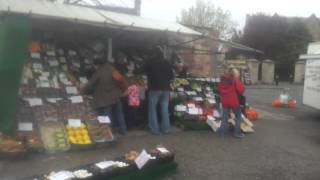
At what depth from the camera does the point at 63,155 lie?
8609 mm

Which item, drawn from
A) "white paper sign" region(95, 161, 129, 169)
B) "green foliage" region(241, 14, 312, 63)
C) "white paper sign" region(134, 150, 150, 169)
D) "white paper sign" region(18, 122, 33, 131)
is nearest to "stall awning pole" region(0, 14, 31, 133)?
"white paper sign" region(18, 122, 33, 131)

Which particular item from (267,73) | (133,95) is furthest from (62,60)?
(267,73)

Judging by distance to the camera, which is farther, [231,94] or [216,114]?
[216,114]

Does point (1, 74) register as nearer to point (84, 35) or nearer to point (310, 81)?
point (84, 35)

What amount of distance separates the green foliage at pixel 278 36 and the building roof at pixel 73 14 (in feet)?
124

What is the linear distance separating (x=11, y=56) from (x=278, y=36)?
43681 millimetres

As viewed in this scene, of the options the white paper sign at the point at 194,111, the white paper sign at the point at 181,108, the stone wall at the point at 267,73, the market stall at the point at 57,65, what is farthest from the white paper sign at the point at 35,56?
the stone wall at the point at 267,73

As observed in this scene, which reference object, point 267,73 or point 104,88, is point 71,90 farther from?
point 267,73

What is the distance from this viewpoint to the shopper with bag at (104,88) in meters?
10.2

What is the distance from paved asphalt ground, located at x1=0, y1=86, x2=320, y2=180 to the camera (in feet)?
25.6

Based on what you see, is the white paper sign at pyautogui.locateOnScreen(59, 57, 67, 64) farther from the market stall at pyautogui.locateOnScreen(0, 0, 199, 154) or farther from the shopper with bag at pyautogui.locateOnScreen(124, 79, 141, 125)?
the shopper with bag at pyautogui.locateOnScreen(124, 79, 141, 125)

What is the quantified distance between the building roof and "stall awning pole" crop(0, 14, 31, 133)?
A: 2.82 feet

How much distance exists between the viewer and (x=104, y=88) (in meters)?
10.2

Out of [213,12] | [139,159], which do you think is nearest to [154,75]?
[139,159]
